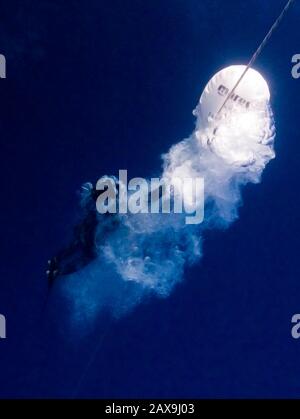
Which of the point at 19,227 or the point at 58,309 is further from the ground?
the point at 19,227

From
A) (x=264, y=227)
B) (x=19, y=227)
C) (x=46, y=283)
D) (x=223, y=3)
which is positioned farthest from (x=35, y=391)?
(x=223, y=3)

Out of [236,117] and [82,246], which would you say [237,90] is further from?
[82,246]

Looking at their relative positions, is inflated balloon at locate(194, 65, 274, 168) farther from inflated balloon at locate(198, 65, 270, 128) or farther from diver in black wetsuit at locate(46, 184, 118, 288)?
diver in black wetsuit at locate(46, 184, 118, 288)

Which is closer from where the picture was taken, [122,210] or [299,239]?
[122,210]

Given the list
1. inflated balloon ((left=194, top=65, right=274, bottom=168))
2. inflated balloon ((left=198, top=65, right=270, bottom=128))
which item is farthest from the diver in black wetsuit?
inflated balloon ((left=198, top=65, right=270, bottom=128))

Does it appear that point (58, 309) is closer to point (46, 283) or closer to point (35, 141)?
point (46, 283)

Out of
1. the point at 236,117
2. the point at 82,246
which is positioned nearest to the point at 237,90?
the point at 236,117

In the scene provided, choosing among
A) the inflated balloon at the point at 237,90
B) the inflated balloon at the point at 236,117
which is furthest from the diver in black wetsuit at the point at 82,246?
the inflated balloon at the point at 237,90
